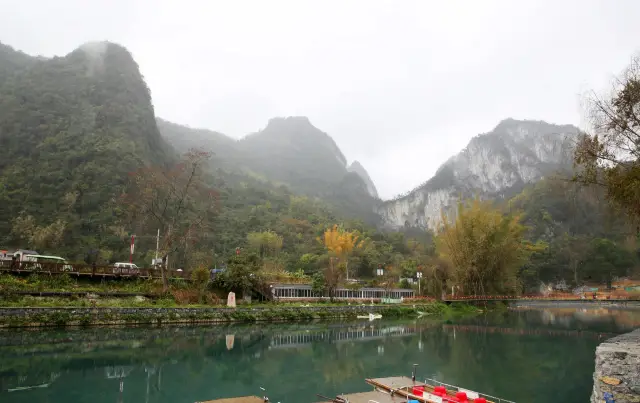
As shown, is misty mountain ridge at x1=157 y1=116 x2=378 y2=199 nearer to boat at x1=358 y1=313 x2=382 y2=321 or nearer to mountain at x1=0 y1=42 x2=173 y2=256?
mountain at x1=0 y1=42 x2=173 y2=256

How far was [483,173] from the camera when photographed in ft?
397

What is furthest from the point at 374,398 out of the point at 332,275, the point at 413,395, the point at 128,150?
the point at 128,150

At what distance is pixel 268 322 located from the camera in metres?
29.0

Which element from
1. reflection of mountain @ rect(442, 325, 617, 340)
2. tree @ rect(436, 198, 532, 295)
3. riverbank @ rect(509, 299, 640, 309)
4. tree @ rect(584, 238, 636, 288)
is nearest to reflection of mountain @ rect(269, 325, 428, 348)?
reflection of mountain @ rect(442, 325, 617, 340)

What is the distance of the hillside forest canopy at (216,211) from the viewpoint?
29.9 meters

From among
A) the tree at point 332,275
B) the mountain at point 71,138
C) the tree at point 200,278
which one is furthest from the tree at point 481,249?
the mountain at point 71,138

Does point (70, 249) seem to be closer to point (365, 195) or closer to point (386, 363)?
point (386, 363)

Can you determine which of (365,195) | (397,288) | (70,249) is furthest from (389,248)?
(365,195)

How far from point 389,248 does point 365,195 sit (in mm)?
68525

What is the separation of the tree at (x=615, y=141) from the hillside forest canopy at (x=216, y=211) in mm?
47

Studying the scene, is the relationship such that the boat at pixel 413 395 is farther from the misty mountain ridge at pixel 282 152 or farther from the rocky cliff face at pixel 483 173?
the misty mountain ridge at pixel 282 152

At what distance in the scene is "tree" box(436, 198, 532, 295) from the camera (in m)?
41.1

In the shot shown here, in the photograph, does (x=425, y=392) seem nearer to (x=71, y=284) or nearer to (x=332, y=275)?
(x=71, y=284)

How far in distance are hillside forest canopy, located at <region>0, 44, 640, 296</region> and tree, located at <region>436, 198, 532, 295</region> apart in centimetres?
14
